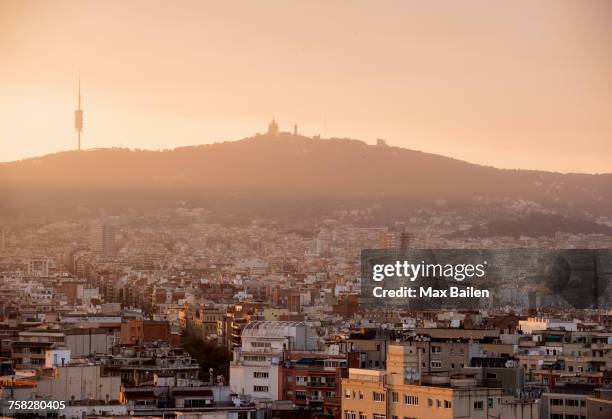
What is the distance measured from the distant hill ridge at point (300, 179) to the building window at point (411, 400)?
364ft

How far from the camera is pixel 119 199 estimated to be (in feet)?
455

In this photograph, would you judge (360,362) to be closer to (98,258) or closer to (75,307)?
(75,307)

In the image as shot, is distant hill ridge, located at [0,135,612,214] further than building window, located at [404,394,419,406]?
Yes

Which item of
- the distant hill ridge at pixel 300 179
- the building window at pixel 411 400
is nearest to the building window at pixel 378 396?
the building window at pixel 411 400

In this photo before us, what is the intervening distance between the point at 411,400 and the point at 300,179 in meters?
123

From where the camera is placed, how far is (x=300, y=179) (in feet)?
473

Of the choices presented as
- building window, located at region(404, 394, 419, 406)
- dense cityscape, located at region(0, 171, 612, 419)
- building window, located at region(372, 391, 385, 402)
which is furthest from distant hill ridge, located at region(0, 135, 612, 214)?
building window, located at region(404, 394, 419, 406)

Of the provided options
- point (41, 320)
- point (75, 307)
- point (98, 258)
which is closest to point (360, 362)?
point (41, 320)

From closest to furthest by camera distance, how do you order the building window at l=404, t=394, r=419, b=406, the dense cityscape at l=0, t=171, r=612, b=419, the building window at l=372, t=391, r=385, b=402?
the building window at l=404, t=394, r=419, b=406 → the building window at l=372, t=391, r=385, b=402 → the dense cityscape at l=0, t=171, r=612, b=419

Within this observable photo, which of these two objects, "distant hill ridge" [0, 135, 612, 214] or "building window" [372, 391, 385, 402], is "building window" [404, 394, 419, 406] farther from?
"distant hill ridge" [0, 135, 612, 214]

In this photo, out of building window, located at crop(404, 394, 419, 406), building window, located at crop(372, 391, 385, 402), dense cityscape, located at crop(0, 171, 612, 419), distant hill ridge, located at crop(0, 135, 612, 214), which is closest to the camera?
building window, located at crop(404, 394, 419, 406)

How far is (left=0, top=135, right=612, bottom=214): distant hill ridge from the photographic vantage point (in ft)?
449

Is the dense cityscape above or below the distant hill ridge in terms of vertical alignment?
below

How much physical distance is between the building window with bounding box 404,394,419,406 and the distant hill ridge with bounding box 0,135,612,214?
364ft
